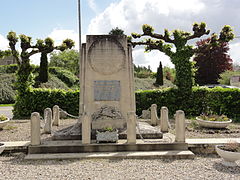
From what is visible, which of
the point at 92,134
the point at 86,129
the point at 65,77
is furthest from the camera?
the point at 65,77

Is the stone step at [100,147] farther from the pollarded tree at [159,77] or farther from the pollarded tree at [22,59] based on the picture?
the pollarded tree at [159,77]

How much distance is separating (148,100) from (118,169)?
32.7ft

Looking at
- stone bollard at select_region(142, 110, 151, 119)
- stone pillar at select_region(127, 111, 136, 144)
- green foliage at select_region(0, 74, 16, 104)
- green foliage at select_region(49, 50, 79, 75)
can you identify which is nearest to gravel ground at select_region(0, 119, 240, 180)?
stone pillar at select_region(127, 111, 136, 144)

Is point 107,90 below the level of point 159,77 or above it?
below

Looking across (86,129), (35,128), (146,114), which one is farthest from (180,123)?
(146,114)

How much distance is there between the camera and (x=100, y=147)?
6594 millimetres

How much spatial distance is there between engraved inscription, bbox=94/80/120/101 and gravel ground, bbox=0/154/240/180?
2613mm

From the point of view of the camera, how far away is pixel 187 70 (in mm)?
15383

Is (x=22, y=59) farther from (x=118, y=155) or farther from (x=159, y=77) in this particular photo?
(x=159, y=77)

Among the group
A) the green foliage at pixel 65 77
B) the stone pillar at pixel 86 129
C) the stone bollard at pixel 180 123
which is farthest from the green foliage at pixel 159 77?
the stone pillar at pixel 86 129

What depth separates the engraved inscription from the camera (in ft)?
26.5

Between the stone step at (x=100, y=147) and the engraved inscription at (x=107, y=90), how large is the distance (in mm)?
1929

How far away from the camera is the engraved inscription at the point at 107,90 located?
8.09 m

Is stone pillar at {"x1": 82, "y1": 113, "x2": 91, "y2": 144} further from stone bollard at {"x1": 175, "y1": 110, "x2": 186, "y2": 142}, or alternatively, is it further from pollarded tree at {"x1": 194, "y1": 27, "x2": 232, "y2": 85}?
pollarded tree at {"x1": 194, "y1": 27, "x2": 232, "y2": 85}
